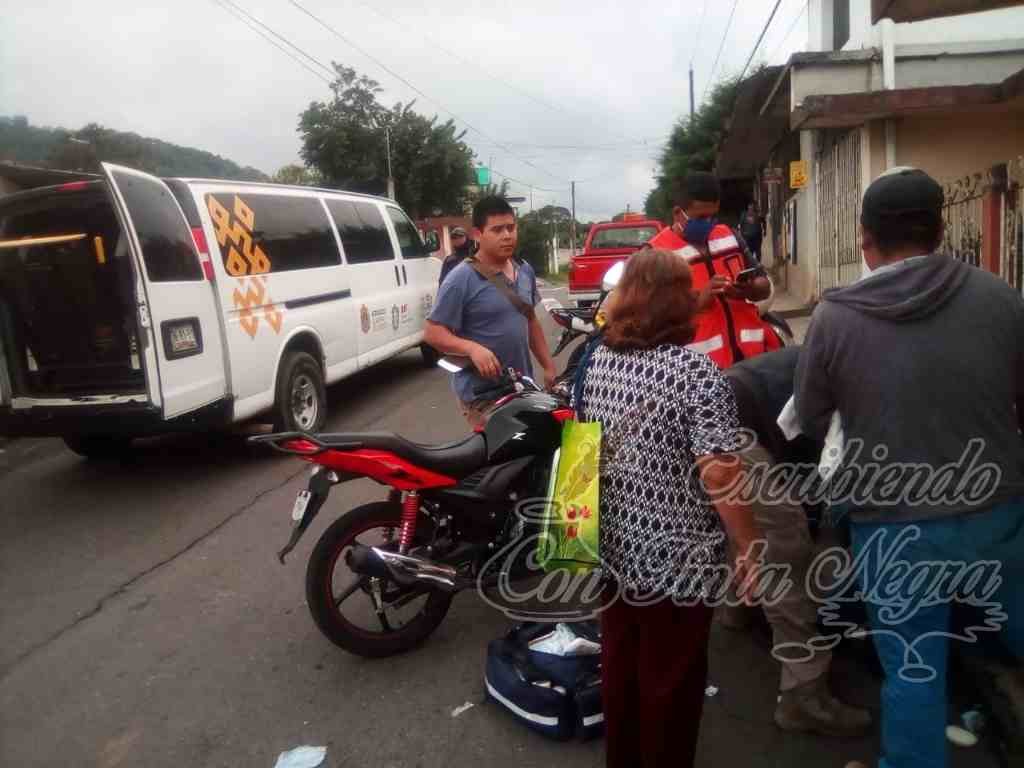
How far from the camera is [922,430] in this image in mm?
2012

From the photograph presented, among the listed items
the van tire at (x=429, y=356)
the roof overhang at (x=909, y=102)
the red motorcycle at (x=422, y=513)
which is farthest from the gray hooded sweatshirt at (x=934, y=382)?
the van tire at (x=429, y=356)

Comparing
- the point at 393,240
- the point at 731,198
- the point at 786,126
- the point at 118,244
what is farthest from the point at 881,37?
the point at 731,198

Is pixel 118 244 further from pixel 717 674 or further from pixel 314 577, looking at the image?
pixel 717 674

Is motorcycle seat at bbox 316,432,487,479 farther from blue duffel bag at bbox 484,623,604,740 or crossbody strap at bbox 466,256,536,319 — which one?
crossbody strap at bbox 466,256,536,319

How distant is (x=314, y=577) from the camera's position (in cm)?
312

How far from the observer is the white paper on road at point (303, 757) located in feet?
8.71

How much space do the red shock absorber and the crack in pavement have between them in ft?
5.73

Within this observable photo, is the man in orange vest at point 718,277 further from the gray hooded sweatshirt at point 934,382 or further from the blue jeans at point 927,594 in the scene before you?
the blue jeans at point 927,594

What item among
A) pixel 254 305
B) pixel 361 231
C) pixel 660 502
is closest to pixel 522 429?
pixel 660 502

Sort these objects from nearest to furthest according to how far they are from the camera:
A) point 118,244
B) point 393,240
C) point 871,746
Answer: point 871,746 → point 118,244 → point 393,240

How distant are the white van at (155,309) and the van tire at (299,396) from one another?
0.01 m

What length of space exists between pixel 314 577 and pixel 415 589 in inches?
16.1

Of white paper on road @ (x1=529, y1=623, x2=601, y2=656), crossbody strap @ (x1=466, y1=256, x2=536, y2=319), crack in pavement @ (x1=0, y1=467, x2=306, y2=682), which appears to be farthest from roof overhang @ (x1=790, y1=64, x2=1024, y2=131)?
white paper on road @ (x1=529, y1=623, x2=601, y2=656)

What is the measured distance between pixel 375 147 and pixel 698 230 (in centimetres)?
2682
